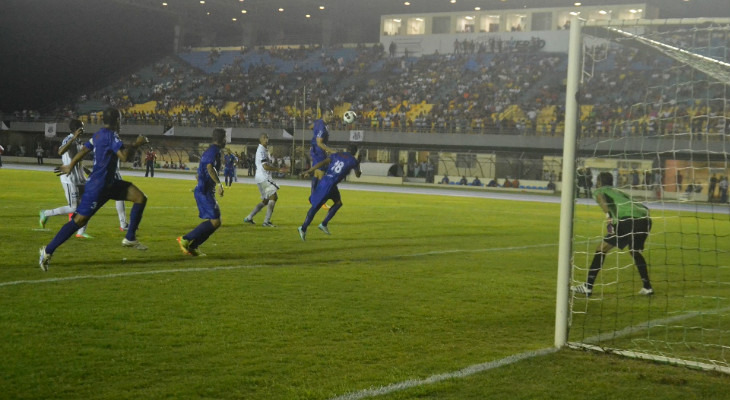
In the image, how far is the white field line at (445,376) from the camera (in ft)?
15.4

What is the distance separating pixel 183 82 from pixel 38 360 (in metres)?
63.9

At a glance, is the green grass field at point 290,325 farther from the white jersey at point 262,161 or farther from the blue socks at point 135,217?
the white jersey at point 262,161

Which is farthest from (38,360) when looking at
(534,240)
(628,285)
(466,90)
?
(466,90)

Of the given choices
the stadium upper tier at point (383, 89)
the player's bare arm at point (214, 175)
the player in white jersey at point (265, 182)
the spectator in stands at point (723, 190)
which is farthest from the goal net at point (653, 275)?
the stadium upper tier at point (383, 89)

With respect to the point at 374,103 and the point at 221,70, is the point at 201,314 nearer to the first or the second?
the point at 374,103

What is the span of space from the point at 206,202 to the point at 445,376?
6478mm

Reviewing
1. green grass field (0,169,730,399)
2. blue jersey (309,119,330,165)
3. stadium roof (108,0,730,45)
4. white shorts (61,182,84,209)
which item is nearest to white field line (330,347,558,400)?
green grass field (0,169,730,399)

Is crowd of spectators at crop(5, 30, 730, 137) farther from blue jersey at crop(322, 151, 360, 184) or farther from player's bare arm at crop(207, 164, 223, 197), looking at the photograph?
player's bare arm at crop(207, 164, 223, 197)

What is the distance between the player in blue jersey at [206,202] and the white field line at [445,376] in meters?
5.94

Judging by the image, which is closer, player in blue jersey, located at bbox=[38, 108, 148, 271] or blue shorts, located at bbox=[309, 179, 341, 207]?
player in blue jersey, located at bbox=[38, 108, 148, 271]

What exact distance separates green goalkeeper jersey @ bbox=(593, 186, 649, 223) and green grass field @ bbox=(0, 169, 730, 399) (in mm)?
1258

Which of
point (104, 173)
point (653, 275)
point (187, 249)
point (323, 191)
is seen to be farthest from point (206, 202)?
point (653, 275)

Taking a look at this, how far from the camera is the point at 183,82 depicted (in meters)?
66.6

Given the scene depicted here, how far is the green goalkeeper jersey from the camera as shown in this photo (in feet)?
29.6
